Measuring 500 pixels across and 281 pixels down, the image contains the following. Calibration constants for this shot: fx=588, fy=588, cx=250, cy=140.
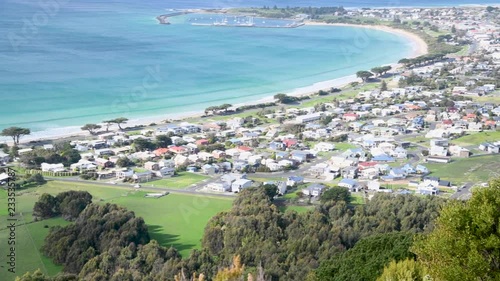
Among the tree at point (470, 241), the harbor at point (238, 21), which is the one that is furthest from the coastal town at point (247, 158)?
the harbor at point (238, 21)

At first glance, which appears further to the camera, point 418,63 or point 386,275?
point 418,63

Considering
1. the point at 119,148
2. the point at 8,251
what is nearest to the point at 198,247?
the point at 8,251

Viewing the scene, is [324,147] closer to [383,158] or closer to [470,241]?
[383,158]

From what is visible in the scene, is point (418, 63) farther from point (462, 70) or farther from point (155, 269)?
point (155, 269)

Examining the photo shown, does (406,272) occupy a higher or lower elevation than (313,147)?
higher

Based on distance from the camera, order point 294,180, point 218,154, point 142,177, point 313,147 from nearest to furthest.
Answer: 1. point 294,180
2. point 142,177
3. point 218,154
4. point 313,147

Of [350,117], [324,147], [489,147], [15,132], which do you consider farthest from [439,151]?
[15,132]

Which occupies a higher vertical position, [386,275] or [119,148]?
[386,275]
